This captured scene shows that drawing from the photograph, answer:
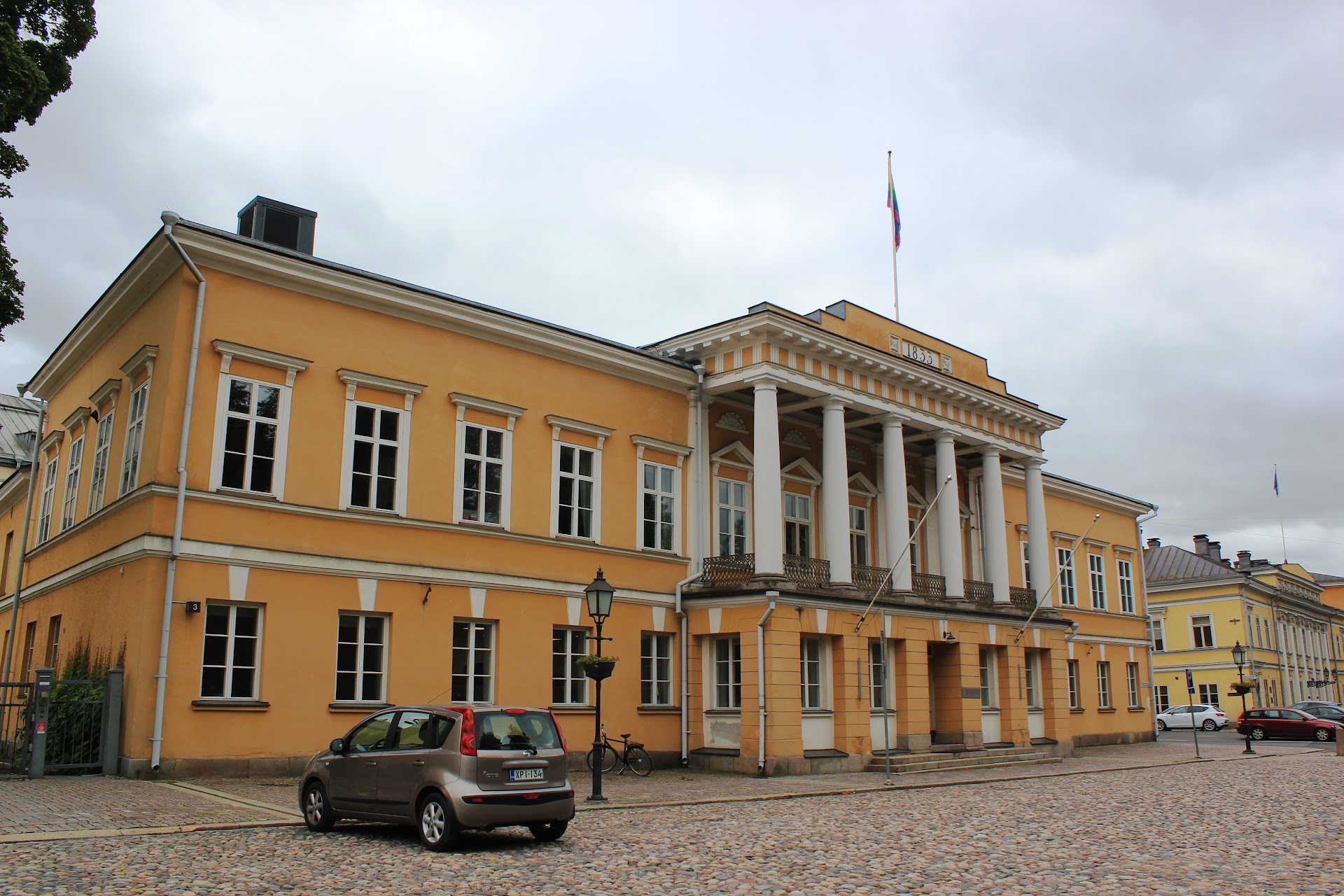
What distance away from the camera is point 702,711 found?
960 inches

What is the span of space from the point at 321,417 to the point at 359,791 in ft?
30.3

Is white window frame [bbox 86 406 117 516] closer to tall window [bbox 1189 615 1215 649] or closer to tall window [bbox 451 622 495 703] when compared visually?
tall window [bbox 451 622 495 703]

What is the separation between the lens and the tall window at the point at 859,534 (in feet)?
99.1

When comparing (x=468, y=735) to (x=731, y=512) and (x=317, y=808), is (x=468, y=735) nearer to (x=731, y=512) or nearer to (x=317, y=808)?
(x=317, y=808)

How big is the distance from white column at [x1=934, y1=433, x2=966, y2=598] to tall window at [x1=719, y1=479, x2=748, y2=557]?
540cm

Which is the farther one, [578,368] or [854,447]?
[854,447]

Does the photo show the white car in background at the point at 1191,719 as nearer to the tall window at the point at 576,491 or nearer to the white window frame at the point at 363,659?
the tall window at the point at 576,491

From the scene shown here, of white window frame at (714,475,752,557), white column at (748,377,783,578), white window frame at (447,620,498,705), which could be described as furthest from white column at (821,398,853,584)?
white window frame at (447,620,498,705)

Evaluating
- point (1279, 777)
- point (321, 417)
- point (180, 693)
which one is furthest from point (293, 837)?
point (1279, 777)

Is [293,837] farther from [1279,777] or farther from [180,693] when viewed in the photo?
[1279,777]

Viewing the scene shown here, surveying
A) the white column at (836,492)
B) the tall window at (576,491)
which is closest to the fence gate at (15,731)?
the tall window at (576,491)

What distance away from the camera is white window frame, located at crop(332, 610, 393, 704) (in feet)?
63.2

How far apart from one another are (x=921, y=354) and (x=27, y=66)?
21.1 metres

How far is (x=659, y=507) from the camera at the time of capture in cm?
2511
